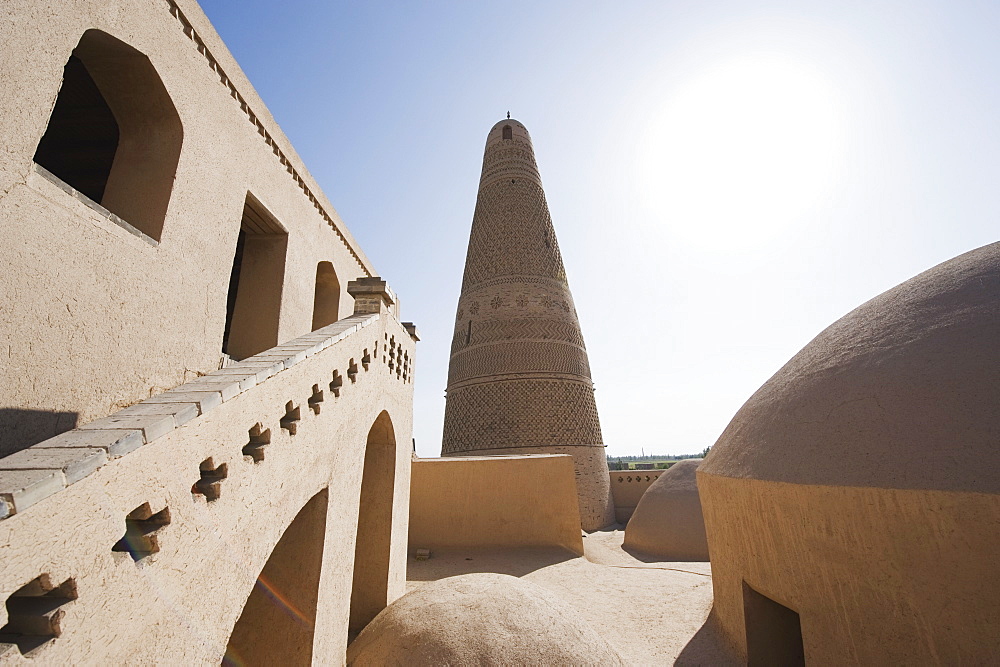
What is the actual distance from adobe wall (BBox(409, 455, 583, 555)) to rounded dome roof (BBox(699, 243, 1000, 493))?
432 cm

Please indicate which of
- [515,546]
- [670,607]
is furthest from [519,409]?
[670,607]

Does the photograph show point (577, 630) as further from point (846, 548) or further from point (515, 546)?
point (515, 546)

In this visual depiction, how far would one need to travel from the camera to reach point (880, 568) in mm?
3047

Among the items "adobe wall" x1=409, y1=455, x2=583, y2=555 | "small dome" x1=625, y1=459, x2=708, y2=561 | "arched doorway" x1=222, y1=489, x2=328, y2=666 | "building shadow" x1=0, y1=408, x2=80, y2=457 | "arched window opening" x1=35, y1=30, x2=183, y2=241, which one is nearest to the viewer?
"building shadow" x1=0, y1=408, x2=80, y2=457

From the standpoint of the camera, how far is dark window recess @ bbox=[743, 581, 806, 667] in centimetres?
425

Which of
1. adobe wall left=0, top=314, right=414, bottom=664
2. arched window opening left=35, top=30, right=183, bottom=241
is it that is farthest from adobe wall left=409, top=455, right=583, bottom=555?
arched window opening left=35, top=30, right=183, bottom=241

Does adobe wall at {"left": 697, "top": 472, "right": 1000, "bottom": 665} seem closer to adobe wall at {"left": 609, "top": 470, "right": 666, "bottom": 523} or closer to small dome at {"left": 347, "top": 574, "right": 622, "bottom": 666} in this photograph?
small dome at {"left": 347, "top": 574, "right": 622, "bottom": 666}

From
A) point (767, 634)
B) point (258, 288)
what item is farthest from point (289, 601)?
point (767, 634)

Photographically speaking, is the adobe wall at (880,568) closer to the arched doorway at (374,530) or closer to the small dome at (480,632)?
the small dome at (480,632)

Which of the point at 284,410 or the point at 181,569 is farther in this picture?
the point at 284,410

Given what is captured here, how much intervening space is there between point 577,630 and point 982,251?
444 centimetres

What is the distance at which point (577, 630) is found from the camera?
3.70m

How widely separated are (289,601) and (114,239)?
2598 millimetres

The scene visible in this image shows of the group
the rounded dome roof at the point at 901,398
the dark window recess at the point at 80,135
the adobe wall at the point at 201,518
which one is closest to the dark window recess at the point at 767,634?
the rounded dome roof at the point at 901,398
